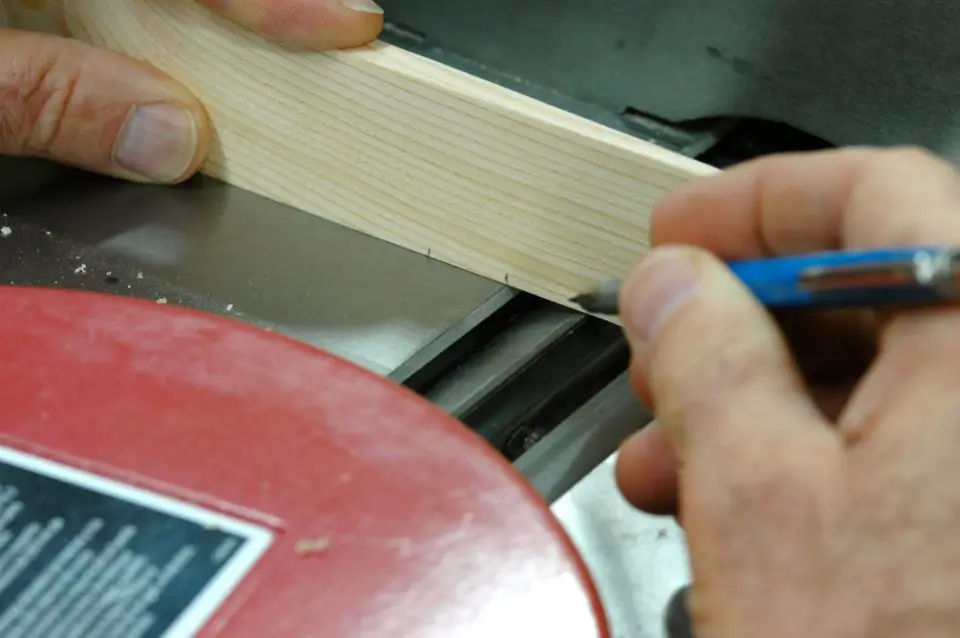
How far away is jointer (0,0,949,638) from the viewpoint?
659 mm

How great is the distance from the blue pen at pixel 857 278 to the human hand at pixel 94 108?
57 centimetres

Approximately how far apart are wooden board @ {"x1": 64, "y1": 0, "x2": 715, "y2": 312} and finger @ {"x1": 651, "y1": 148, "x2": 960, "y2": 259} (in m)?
0.12

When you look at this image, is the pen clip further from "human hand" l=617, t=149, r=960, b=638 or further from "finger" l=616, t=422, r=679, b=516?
"finger" l=616, t=422, r=679, b=516

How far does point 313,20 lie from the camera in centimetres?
79

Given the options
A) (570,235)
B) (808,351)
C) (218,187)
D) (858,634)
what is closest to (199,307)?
(218,187)

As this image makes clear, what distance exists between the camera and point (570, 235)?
2.53 ft

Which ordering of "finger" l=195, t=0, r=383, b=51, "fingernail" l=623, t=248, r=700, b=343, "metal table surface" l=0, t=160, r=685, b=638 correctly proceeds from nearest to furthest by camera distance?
1. "fingernail" l=623, t=248, r=700, b=343
2. "metal table surface" l=0, t=160, r=685, b=638
3. "finger" l=195, t=0, r=383, b=51

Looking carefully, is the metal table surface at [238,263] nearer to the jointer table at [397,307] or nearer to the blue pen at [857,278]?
the jointer table at [397,307]

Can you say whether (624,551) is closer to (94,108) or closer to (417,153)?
(417,153)

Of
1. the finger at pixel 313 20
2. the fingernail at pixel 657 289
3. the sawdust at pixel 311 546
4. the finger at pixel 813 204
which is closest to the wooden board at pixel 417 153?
the finger at pixel 313 20

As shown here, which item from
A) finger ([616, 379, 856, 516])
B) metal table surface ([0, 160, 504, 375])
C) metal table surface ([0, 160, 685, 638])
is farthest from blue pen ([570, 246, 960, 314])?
metal table surface ([0, 160, 504, 375])

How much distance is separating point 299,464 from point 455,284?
309mm

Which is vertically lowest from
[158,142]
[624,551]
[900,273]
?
[624,551]

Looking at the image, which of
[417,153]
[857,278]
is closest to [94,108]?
[417,153]
